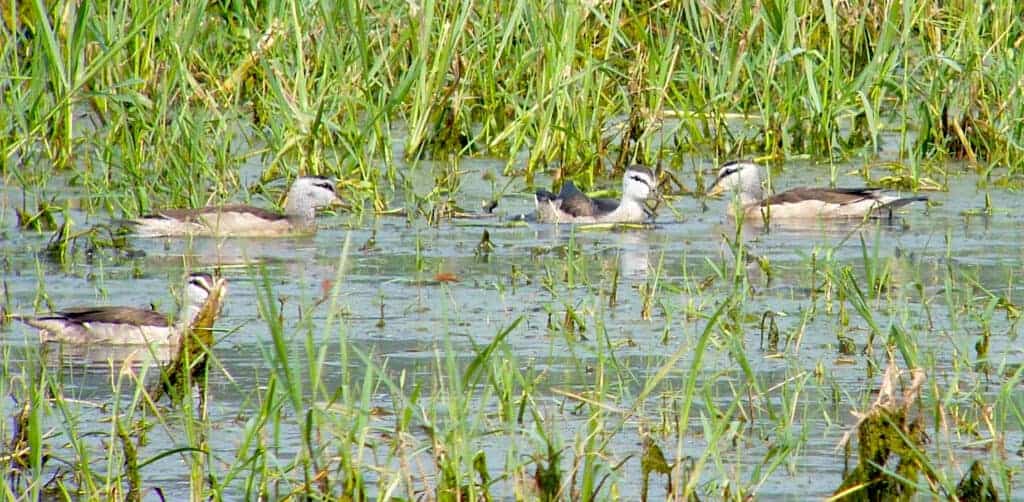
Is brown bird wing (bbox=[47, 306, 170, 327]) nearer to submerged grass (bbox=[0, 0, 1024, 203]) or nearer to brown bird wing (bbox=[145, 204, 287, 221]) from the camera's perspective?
brown bird wing (bbox=[145, 204, 287, 221])

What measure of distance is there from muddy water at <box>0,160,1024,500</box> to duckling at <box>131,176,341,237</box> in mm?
122

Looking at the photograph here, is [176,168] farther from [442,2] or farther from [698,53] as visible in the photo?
[698,53]

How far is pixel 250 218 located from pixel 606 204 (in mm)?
2206

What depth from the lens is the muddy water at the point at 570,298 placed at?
22.4ft

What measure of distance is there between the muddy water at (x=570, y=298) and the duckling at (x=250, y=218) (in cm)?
12

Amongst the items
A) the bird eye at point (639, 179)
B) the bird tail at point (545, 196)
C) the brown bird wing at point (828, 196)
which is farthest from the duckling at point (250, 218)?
the brown bird wing at point (828, 196)

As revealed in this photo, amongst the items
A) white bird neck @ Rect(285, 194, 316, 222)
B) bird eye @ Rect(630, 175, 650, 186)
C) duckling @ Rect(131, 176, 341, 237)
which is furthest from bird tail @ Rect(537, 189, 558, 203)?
white bird neck @ Rect(285, 194, 316, 222)

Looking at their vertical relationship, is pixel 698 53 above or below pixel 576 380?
above

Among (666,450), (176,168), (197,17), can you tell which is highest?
(197,17)

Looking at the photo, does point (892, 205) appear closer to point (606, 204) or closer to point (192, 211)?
point (606, 204)

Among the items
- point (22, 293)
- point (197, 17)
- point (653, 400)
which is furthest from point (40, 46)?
point (653, 400)

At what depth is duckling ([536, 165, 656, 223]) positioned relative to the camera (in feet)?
39.7

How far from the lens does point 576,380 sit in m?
7.64

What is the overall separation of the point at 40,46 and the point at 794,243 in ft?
14.8
